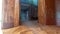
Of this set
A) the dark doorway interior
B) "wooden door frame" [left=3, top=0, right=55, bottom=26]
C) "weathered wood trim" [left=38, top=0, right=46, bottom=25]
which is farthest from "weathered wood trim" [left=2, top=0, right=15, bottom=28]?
the dark doorway interior

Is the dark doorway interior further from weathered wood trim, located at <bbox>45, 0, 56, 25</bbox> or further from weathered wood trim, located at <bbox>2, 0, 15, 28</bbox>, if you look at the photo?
weathered wood trim, located at <bbox>2, 0, 15, 28</bbox>

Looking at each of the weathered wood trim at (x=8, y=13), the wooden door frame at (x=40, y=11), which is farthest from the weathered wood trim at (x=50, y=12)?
the weathered wood trim at (x=8, y=13)

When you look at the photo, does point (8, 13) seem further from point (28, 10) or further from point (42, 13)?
point (28, 10)

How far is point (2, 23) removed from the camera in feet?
4.98

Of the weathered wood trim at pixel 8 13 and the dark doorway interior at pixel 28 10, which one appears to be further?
the dark doorway interior at pixel 28 10

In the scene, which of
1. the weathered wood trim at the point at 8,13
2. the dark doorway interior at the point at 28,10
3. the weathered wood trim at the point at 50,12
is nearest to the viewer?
the weathered wood trim at the point at 8,13

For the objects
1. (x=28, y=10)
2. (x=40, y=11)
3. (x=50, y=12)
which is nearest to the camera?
(x=50, y=12)

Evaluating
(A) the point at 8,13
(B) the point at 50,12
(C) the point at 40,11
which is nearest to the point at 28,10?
(C) the point at 40,11

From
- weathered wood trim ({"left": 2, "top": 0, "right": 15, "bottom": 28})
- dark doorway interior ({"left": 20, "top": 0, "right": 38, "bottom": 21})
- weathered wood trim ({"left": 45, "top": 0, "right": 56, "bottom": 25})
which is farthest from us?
dark doorway interior ({"left": 20, "top": 0, "right": 38, "bottom": 21})

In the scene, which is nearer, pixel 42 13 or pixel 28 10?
pixel 42 13

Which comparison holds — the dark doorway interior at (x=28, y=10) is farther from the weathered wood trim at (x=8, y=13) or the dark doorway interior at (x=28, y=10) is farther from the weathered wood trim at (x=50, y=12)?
the weathered wood trim at (x=8, y=13)

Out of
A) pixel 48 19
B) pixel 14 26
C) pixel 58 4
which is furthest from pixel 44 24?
pixel 14 26

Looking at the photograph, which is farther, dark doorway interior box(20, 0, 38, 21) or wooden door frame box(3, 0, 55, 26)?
dark doorway interior box(20, 0, 38, 21)

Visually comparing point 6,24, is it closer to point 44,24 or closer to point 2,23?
point 2,23
